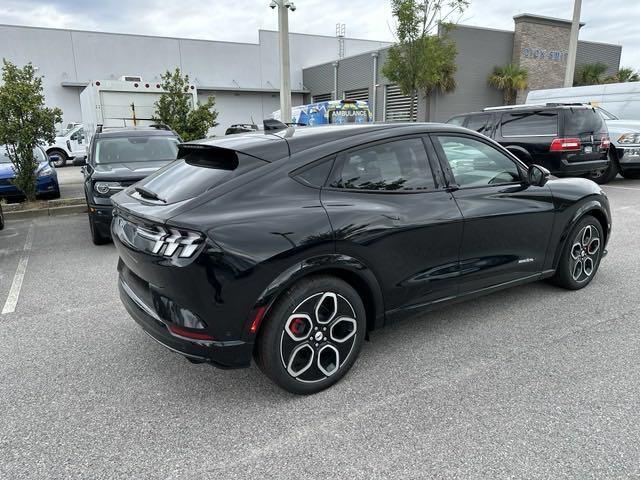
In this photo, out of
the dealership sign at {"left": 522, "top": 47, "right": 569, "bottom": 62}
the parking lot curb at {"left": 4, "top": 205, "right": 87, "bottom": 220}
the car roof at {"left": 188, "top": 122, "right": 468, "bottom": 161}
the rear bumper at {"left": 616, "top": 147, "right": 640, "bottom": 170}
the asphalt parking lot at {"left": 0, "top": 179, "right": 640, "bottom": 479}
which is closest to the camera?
the asphalt parking lot at {"left": 0, "top": 179, "right": 640, "bottom": 479}

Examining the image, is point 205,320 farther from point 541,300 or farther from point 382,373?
point 541,300

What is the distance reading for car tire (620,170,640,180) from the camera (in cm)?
1248

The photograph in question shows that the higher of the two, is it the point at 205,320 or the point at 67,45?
the point at 67,45

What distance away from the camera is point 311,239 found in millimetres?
2760

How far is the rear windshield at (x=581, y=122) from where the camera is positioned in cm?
961

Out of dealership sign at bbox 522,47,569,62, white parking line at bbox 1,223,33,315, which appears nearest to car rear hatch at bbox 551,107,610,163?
white parking line at bbox 1,223,33,315

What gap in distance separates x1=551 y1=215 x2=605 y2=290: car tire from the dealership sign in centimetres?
2181

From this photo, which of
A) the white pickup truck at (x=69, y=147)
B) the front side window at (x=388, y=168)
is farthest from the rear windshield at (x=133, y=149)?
the white pickup truck at (x=69, y=147)

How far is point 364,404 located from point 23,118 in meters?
8.63

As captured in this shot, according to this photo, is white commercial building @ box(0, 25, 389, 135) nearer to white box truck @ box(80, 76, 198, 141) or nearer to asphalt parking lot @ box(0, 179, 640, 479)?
white box truck @ box(80, 76, 198, 141)

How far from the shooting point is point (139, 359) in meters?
3.44

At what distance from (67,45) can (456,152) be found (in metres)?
29.0

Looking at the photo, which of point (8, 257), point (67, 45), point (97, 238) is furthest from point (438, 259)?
point (67, 45)

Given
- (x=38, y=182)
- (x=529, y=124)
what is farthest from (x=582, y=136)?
(x=38, y=182)
